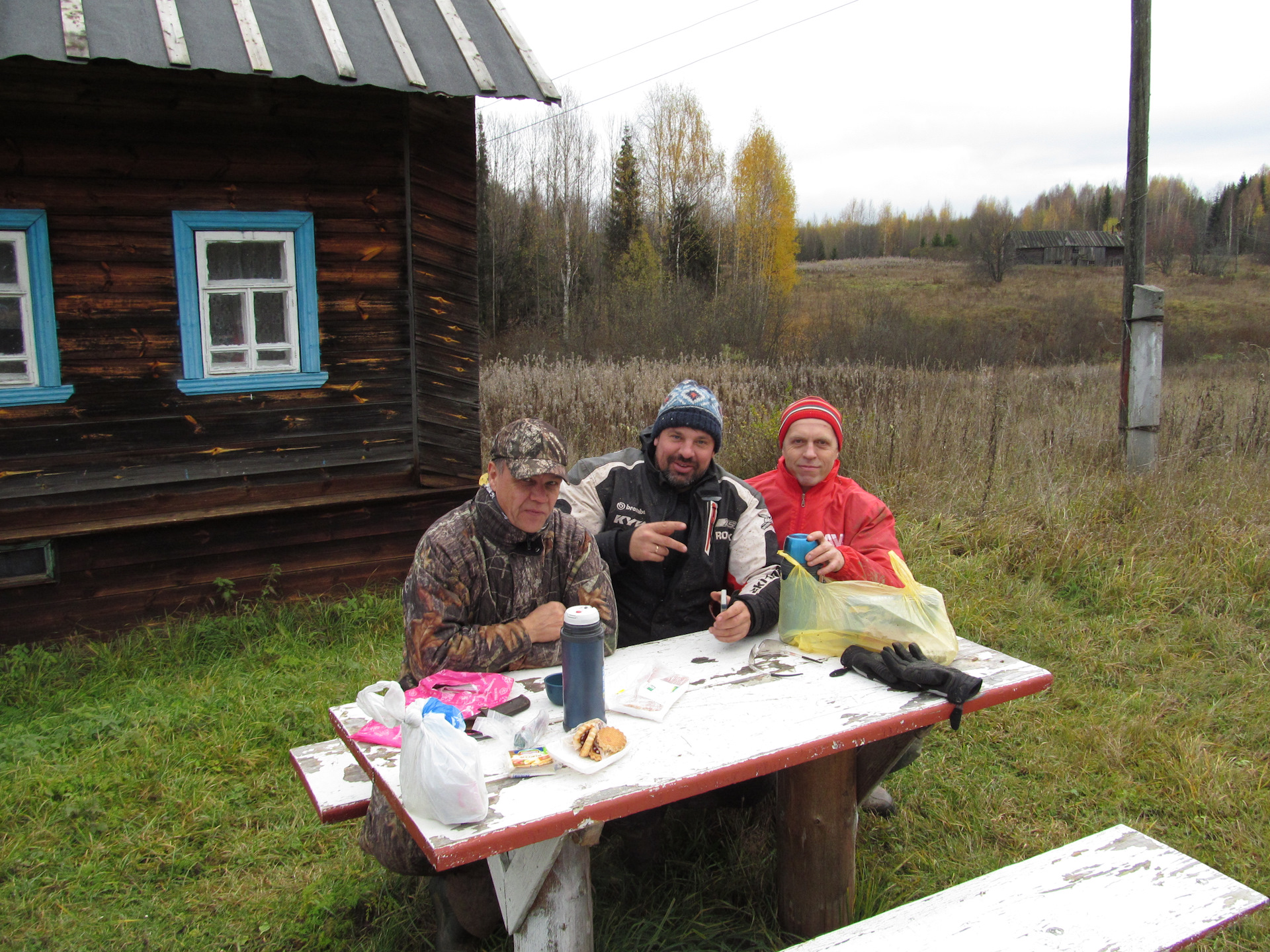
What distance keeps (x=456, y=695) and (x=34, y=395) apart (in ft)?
12.4

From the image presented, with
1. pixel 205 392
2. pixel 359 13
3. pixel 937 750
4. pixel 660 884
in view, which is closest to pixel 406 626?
pixel 660 884

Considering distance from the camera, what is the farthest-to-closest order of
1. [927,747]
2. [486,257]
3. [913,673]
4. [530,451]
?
[486,257] < [927,747] < [530,451] < [913,673]

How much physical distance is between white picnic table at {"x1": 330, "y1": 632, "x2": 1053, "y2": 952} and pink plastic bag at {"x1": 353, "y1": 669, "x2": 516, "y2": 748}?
0.05 m

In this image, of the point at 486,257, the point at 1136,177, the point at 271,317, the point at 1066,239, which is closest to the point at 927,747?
the point at 271,317

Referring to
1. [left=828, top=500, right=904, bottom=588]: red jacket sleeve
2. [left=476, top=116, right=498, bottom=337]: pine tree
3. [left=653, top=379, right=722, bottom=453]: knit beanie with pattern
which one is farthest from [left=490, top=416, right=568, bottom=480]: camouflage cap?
[left=476, top=116, right=498, bottom=337]: pine tree

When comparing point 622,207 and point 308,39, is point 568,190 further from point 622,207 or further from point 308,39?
point 308,39

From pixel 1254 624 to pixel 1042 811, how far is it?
8.05ft

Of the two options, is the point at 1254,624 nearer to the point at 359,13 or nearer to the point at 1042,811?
the point at 1042,811

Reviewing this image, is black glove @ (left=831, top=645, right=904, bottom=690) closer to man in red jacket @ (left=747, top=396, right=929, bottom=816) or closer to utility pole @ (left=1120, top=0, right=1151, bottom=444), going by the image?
man in red jacket @ (left=747, top=396, right=929, bottom=816)

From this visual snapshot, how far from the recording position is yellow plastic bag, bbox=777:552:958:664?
2.43m

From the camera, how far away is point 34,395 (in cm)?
457

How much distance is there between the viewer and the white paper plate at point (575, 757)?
1.78 metres

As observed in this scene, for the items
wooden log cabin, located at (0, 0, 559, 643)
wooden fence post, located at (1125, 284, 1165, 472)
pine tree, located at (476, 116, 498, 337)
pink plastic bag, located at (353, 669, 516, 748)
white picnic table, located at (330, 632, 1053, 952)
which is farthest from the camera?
pine tree, located at (476, 116, 498, 337)

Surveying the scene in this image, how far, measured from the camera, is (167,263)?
15.9ft
